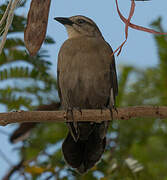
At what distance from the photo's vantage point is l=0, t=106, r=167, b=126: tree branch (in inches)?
114

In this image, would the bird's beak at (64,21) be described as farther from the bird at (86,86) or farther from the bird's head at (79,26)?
the bird at (86,86)

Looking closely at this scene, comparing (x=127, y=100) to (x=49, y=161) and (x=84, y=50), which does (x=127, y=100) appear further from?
(x=49, y=161)

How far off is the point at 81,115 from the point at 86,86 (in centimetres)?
128

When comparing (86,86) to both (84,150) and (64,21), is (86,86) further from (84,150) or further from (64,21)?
(64,21)

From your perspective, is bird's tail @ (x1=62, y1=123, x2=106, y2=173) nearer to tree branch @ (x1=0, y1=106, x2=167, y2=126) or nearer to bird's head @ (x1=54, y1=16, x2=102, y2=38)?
tree branch @ (x1=0, y1=106, x2=167, y2=126)

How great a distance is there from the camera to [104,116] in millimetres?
3238

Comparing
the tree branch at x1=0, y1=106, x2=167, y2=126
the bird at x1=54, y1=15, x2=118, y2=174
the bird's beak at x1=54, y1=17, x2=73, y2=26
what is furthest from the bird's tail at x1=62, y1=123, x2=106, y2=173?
the bird's beak at x1=54, y1=17, x2=73, y2=26

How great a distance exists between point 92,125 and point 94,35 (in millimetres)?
1517

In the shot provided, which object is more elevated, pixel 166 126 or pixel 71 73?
pixel 71 73

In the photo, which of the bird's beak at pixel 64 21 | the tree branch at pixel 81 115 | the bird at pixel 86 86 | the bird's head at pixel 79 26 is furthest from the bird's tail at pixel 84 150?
the bird's beak at pixel 64 21

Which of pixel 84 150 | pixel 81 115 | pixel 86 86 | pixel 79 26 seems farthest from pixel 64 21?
pixel 81 115

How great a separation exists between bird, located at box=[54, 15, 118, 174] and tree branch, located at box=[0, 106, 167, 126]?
0.98 metres

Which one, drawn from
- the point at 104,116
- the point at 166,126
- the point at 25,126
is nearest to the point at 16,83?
the point at 25,126

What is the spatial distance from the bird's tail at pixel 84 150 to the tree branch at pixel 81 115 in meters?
0.94
